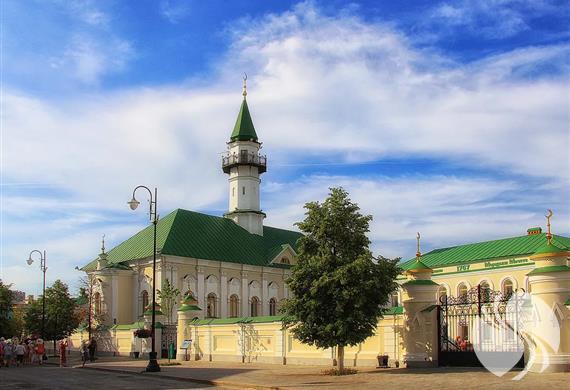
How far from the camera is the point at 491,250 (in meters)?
56.2

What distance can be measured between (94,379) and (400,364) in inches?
484

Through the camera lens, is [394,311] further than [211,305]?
No

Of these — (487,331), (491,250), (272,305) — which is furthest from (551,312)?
(272,305)

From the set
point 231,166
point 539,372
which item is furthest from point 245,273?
point 539,372

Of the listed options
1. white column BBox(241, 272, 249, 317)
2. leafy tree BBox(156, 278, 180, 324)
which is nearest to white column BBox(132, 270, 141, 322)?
leafy tree BBox(156, 278, 180, 324)

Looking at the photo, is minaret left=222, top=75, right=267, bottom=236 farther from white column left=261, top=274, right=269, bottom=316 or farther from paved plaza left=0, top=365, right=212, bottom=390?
paved plaza left=0, top=365, right=212, bottom=390

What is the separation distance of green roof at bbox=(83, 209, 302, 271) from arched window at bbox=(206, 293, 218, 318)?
3.50 m

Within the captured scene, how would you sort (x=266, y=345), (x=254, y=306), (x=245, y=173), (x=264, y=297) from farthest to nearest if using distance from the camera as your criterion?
(x=245, y=173), (x=264, y=297), (x=254, y=306), (x=266, y=345)

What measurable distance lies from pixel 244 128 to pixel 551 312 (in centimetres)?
5157

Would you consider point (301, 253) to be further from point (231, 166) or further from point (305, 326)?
point (231, 166)

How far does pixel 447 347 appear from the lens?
27.0m

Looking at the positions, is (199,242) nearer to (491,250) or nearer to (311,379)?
(491,250)

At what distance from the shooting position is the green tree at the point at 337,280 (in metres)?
25.3

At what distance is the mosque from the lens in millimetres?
26812
